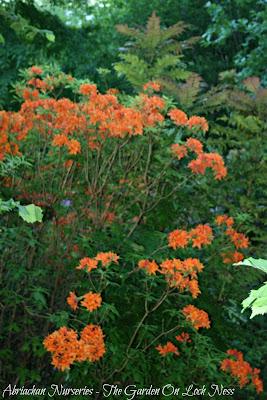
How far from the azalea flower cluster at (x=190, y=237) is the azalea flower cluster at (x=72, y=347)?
0.64 meters

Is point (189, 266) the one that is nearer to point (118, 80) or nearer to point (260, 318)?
point (260, 318)

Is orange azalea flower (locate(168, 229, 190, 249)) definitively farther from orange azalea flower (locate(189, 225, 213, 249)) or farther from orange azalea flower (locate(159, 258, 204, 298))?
orange azalea flower (locate(159, 258, 204, 298))

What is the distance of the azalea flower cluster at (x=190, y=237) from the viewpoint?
320cm

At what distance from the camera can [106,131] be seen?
11.9 ft

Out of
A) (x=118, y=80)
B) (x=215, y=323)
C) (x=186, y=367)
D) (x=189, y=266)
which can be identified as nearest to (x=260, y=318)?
(x=215, y=323)

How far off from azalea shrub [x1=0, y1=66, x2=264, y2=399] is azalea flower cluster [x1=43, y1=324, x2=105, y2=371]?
24 mm

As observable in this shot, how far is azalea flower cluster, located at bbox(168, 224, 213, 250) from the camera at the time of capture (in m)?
3.20

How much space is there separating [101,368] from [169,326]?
1.49 ft

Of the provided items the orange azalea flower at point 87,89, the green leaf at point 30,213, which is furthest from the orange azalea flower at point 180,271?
the orange azalea flower at point 87,89

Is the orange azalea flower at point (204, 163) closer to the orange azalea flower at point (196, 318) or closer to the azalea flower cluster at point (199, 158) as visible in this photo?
the azalea flower cluster at point (199, 158)

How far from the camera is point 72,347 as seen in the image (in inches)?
110

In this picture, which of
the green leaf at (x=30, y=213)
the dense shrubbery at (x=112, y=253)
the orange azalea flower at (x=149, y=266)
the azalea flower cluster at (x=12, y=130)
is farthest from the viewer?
the azalea flower cluster at (x=12, y=130)

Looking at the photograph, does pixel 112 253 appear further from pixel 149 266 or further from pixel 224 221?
pixel 224 221

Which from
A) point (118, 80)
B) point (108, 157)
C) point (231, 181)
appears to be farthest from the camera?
point (118, 80)
